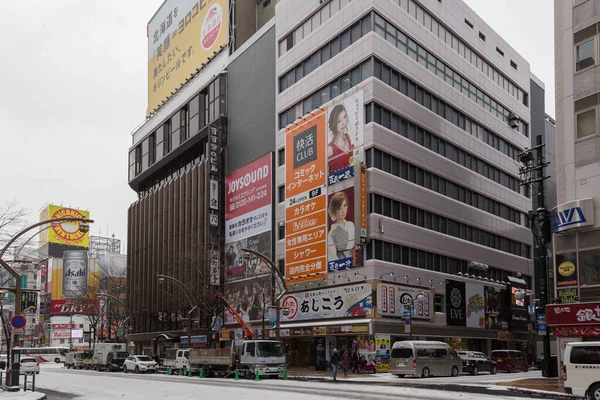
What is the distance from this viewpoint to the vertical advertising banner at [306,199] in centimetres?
5481

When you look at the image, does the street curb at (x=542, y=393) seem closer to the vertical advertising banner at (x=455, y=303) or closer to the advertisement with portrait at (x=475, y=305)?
the vertical advertising banner at (x=455, y=303)

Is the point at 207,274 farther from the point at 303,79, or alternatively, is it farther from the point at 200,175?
the point at 303,79

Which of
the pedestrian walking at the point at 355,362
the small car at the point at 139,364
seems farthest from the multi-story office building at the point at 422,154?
the small car at the point at 139,364

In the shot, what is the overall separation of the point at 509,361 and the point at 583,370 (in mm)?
30382

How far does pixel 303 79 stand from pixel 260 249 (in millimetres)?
15426

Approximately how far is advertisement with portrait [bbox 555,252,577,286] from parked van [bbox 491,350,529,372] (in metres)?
19.8

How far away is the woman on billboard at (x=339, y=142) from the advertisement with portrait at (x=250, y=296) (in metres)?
12.0

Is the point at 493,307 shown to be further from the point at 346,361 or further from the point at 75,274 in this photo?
the point at 75,274

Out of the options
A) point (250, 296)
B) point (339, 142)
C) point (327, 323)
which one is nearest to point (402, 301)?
point (327, 323)

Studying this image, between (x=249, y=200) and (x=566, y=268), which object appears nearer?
(x=566, y=268)

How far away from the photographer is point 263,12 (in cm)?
7388

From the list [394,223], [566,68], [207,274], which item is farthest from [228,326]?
[566,68]

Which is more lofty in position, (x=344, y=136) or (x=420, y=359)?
(x=344, y=136)

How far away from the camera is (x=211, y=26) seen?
255 feet
